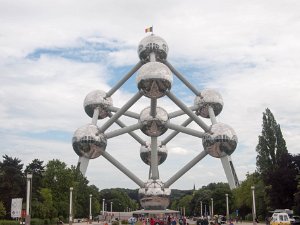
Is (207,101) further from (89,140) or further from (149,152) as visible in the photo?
(89,140)

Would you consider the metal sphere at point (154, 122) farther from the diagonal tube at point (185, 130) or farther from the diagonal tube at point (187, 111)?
the diagonal tube at point (187, 111)

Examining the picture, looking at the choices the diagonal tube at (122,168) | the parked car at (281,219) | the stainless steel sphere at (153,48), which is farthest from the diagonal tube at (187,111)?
the parked car at (281,219)

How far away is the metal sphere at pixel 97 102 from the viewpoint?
4016cm

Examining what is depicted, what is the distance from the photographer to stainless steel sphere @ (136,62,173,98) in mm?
32469

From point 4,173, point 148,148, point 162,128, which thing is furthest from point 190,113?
point 4,173

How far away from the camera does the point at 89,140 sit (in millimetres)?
36656

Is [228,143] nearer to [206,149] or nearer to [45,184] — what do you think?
[206,149]

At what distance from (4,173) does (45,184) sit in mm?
Answer: 7479

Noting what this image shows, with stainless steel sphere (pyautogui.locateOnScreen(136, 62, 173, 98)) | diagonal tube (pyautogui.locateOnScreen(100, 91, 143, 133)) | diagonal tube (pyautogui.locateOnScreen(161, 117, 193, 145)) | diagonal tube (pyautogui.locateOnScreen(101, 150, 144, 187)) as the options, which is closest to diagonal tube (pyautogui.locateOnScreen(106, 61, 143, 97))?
diagonal tube (pyautogui.locateOnScreen(100, 91, 143, 133))

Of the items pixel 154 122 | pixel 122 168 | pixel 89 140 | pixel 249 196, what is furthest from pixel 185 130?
pixel 249 196

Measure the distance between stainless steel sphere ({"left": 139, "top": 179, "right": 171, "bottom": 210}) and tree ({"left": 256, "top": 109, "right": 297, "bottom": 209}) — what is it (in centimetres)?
754

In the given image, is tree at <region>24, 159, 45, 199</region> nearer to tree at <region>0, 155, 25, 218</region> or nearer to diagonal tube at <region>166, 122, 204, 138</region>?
tree at <region>0, 155, 25, 218</region>

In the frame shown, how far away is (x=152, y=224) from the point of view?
26.7 meters

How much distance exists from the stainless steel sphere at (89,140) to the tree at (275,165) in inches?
492
